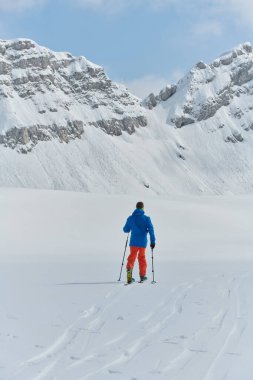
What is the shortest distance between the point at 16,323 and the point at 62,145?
581 ft

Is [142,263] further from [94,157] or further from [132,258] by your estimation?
[94,157]

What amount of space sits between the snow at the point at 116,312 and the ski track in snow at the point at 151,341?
0.01 meters

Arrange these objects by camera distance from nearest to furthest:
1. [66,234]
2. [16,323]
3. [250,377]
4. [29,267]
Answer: [250,377], [16,323], [29,267], [66,234]

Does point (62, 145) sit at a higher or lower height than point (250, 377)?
higher

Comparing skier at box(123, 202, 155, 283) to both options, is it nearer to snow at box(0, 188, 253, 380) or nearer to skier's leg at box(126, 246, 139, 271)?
skier's leg at box(126, 246, 139, 271)

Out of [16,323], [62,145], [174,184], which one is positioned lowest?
[16,323]

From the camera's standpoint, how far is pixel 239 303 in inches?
376

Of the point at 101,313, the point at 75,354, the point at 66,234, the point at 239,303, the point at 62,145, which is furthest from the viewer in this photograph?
the point at 62,145

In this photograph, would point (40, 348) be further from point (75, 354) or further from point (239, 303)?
point (239, 303)

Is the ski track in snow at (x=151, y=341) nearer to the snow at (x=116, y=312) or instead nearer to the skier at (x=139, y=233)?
the snow at (x=116, y=312)

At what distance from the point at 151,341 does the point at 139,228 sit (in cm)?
721

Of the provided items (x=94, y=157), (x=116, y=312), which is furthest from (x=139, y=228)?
(x=94, y=157)

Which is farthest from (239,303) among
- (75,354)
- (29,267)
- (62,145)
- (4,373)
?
(62,145)

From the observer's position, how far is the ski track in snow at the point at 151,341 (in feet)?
18.4
